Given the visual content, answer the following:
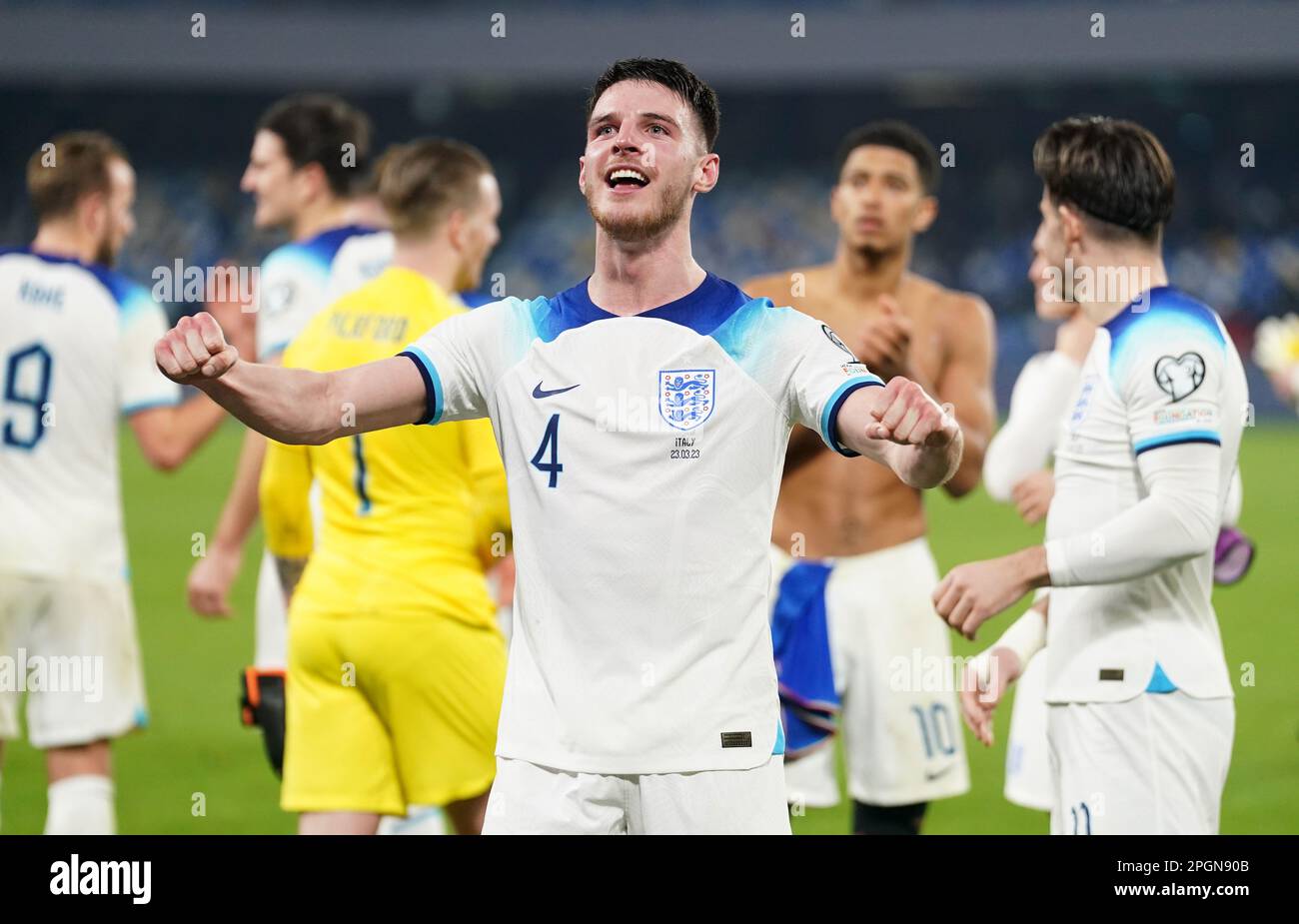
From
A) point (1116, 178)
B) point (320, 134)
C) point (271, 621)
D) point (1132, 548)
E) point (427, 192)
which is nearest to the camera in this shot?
point (1132, 548)

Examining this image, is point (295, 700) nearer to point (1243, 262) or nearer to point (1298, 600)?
point (1298, 600)

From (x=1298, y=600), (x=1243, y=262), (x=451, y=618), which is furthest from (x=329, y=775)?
(x=1243, y=262)

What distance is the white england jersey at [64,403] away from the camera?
5375mm

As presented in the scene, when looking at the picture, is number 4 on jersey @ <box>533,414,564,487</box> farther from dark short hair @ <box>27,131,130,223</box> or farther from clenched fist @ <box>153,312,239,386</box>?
dark short hair @ <box>27,131,130,223</box>

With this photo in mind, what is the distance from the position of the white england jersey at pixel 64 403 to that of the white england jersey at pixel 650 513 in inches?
109

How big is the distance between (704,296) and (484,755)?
6.17 feet

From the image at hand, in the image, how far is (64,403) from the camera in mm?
5402

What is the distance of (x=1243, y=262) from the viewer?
33.1m

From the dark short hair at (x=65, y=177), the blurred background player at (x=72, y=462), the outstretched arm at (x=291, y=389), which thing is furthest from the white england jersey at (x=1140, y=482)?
the dark short hair at (x=65, y=177)

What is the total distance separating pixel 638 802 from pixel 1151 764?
4.20 ft

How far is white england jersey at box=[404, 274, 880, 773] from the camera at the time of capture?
9.56 ft

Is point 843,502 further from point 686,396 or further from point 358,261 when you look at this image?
point 686,396

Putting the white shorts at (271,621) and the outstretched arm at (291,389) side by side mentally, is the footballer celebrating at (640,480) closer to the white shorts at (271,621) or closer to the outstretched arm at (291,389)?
the outstretched arm at (291,389)

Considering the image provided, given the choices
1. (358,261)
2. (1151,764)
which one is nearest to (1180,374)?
(1151,764)
